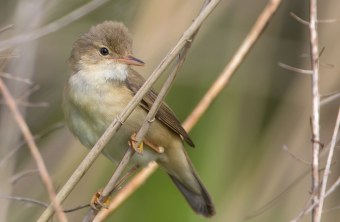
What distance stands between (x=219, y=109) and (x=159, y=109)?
3.34ft

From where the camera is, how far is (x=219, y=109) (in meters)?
4.52

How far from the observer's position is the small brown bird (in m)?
3.40

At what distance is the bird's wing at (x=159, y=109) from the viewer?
3.51 meters

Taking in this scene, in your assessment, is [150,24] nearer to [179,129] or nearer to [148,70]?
[148,70]

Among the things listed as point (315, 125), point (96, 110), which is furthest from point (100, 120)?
point (315, 125)

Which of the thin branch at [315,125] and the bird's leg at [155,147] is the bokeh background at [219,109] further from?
the thin branch at [315,125]

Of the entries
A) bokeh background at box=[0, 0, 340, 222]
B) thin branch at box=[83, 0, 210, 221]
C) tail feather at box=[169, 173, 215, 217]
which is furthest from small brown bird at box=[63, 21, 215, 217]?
thin branch at box=[83, 0, 210, 221]

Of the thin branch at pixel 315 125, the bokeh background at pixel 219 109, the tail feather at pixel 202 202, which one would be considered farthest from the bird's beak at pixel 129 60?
the thin branch at pixel 315 125

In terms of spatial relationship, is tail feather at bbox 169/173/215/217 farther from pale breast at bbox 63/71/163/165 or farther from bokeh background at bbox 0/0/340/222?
pale breast at bbox 63/71/163/165

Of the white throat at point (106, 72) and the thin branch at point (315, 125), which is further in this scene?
the white throat at point (106, 72)

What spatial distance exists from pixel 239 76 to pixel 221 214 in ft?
3.04

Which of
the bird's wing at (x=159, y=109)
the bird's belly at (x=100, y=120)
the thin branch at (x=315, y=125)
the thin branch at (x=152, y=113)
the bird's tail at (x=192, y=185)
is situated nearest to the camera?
the thin branch at (x=315, y=125)

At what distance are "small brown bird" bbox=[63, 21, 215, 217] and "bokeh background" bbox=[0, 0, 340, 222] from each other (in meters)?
0.41

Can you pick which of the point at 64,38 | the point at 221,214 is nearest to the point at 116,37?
the point at 64,38
